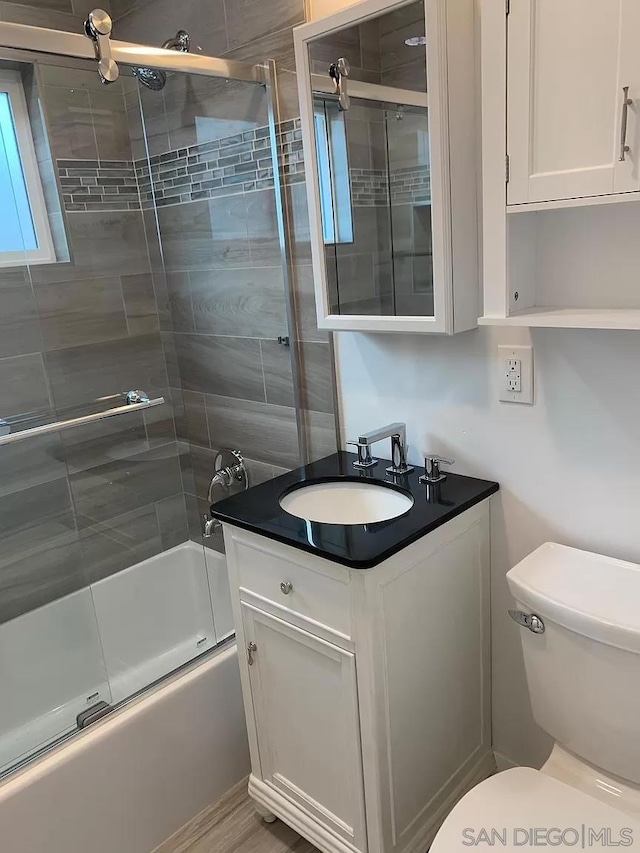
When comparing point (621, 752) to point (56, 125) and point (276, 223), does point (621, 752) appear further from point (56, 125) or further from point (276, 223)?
point (56, 125)

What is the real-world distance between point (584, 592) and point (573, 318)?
529mm

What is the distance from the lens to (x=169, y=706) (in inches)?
67.4

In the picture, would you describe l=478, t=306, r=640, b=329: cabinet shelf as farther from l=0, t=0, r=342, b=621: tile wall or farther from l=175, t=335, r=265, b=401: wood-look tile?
l=175, t=335, r=265, b=401: wood-look tile

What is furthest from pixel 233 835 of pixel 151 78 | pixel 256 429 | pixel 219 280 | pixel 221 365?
pixel 151 78

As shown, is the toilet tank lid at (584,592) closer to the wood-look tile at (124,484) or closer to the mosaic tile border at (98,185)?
the wood-look tile at (124,484)

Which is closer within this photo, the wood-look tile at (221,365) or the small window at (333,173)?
the small window at (333,173)

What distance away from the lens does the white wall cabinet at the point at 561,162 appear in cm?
107

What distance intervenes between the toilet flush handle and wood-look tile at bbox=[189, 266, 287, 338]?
1.03m

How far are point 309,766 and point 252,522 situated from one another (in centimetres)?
61

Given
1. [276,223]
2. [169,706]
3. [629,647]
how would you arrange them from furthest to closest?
[276,223], [169,706], [629,647]

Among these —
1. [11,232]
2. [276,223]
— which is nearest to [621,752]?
[276,223]

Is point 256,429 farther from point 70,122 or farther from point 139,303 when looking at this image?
point 70,122

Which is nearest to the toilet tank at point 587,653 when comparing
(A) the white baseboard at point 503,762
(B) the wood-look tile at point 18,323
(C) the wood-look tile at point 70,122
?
(A) the white baseboard at point 503,762

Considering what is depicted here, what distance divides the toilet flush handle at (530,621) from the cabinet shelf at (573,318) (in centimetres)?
57
